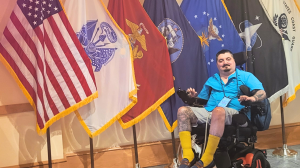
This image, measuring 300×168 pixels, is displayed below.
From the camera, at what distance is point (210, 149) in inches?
89.4

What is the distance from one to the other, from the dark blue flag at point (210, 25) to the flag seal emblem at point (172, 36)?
26cm

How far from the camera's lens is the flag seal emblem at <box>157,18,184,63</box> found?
3.04 meters

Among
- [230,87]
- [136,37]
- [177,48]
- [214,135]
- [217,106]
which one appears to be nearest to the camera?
[214,135]

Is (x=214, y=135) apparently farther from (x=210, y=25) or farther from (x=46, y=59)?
(x=46, y=59)

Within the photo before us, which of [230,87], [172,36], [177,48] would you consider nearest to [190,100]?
[230,87]

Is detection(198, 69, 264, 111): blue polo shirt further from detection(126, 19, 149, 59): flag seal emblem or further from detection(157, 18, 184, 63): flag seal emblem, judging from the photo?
detection(126, 19, 149, 59): flag seal emblem

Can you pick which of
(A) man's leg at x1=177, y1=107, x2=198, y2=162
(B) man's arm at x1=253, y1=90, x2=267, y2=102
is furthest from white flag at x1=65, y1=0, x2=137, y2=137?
(B) man's arm at x1=253, y1=90, x2=267, y2=102

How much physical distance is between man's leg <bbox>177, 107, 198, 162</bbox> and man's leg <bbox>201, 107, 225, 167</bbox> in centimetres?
13

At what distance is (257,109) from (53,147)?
207 cm

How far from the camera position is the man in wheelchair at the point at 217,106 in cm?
227

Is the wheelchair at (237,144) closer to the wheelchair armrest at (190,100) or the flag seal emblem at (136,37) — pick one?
the wheelchair armrest at (190,100)

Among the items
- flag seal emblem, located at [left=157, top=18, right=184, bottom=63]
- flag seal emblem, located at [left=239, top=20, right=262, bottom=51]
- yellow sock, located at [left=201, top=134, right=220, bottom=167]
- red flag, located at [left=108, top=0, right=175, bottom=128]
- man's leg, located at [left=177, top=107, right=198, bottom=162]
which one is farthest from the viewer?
flag seal emblem, located at [left=239, top=20, right=262, bottom=51]

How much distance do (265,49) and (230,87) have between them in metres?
0.86

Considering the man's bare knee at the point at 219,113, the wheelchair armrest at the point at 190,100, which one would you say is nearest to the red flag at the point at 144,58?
the wheelchair armrest at the point at 190,100
